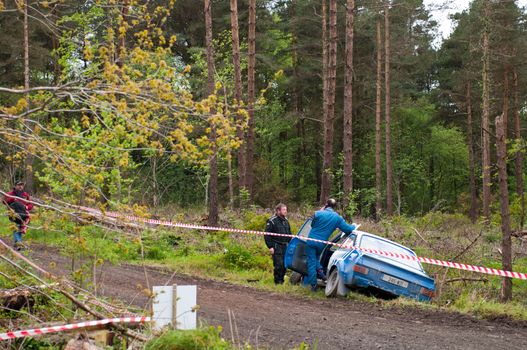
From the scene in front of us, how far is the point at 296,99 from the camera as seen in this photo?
46281mm

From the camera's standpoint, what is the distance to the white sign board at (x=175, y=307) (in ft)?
23.0

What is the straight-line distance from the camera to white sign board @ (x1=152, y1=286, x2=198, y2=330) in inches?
276

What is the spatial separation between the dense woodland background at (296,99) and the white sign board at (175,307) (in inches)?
58.6

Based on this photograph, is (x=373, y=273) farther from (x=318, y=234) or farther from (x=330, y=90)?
(x=330, y=90)

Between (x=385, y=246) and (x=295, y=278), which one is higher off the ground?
(x=385, y=246)

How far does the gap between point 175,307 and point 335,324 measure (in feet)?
10.8

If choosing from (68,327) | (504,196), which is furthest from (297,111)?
(68,327)

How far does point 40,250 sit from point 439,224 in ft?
49.6

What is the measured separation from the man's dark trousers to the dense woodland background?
2.76 meters

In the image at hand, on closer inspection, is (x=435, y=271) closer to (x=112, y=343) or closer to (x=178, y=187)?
(x=112, y=343)

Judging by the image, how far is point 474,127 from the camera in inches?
1753

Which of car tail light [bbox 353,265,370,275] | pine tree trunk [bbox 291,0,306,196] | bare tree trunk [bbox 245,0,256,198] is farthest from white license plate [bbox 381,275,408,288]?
pine tree trunk [bbox 291,0,306,196]

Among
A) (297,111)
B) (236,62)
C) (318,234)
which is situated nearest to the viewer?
(318,234)

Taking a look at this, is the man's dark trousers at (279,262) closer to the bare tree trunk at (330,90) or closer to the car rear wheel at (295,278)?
the car rear wheel at (295,278)
